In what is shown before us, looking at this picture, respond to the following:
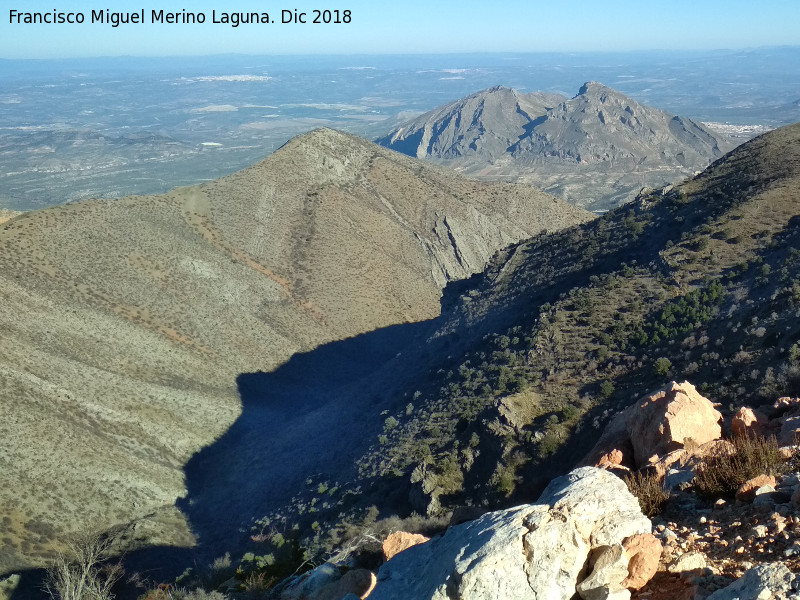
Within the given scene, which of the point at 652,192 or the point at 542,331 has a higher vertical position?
the point at 652,192

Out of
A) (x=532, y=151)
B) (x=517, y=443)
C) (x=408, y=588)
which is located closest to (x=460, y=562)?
(x=408, y=588)

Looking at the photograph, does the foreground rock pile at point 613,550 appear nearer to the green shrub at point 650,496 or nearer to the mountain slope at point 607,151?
the green shrub at point 650,496

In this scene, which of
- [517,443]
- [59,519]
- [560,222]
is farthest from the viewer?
[560,222]

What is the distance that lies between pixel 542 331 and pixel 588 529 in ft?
64.4

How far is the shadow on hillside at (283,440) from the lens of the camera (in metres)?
25.7

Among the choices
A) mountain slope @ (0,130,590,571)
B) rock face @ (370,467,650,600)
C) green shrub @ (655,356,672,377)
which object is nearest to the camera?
rock face @ (370,467,650,600)

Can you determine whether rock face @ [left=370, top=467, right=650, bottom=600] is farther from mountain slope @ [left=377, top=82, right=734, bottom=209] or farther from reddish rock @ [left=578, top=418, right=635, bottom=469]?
mountain slope @ [left=377, top=82, right=734, bottom=209]

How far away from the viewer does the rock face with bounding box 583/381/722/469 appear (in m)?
12.4

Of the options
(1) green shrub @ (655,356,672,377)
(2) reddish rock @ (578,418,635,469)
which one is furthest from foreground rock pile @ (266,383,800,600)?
(1) green shrub @ (655,356,672,377)

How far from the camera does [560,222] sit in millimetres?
68625

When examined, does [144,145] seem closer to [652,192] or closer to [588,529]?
[652,192]

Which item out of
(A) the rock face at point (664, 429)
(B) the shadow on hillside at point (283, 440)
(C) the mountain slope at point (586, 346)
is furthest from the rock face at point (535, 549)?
(B) the shadow on hillside at point (283, 440)

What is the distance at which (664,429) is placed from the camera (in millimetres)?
12617

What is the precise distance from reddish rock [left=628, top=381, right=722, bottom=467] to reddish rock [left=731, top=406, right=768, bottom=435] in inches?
18.9
